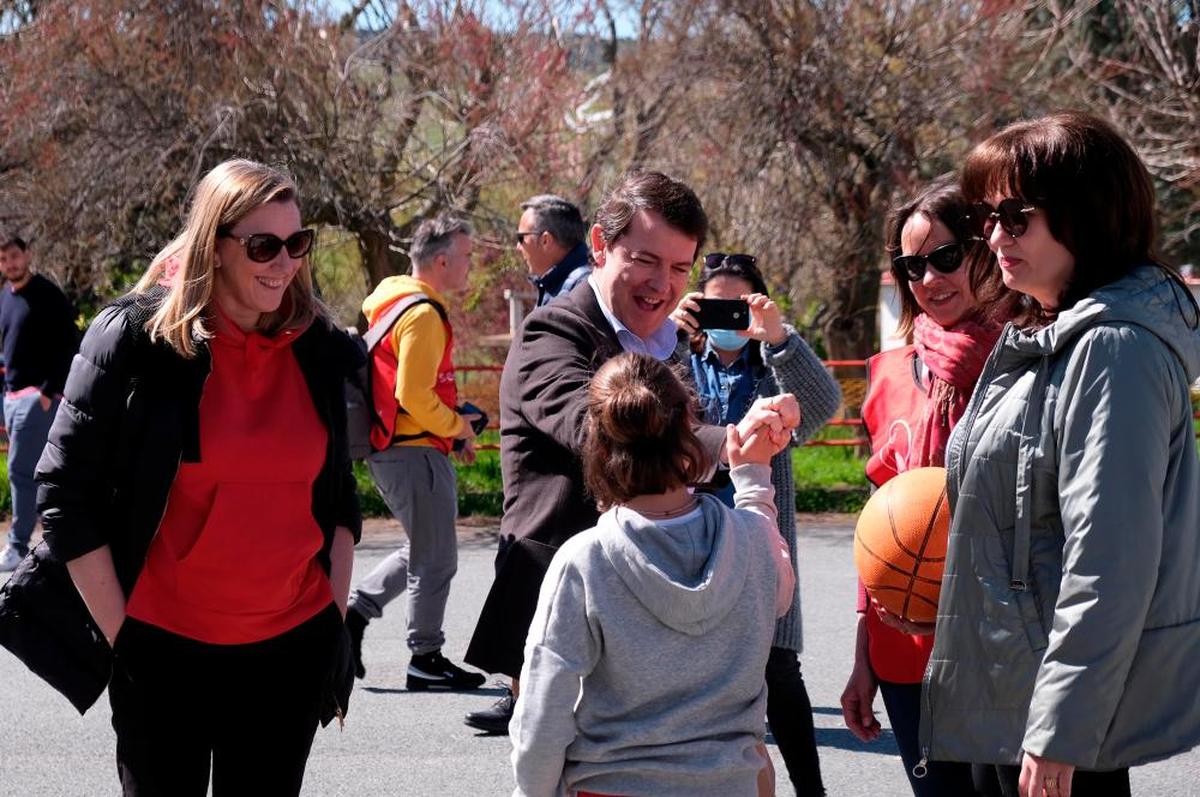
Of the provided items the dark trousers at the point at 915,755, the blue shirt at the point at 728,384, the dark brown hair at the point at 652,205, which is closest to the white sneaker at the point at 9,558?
the blue shirt at the point at 728,384

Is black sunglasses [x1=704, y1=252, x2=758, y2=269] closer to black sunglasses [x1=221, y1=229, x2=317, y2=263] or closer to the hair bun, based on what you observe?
black sunglasses [x1=221, y1=229, x2=317, y2=263]

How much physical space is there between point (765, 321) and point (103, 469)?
183 centimetres

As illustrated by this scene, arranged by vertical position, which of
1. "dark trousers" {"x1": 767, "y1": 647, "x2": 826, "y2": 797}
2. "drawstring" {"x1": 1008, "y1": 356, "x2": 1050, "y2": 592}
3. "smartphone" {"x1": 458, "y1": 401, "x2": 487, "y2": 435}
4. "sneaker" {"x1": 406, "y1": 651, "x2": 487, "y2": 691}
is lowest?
"sneaker" {"x1": 406, "y1": 651, "x2": 487, "y2": 691}

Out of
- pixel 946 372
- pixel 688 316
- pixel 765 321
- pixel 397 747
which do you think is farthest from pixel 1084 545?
pixel 397 747

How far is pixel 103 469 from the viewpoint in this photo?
3.20m

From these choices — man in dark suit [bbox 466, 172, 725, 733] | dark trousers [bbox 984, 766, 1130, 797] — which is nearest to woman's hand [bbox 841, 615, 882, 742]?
man in dark suit [bbox 466, 172, 725, 733]

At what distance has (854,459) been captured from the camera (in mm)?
13445

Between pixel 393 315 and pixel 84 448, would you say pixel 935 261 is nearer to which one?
pixel 84 448

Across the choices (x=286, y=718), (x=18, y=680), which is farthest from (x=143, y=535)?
(x=18, y=680)

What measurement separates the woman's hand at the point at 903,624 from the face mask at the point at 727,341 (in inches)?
76.6

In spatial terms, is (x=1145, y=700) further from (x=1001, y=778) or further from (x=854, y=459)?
(x=854, y=459)

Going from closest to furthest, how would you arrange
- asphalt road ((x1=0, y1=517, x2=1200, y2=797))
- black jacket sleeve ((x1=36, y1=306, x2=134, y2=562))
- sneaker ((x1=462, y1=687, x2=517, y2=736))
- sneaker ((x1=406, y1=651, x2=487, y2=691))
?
black jacket sleeve ((x1=36, y1=306, x2=134, y2=562))
asphalt road ((x1=0, y1=517, x2=1200, y2=797))
sneaker ((x1=462, y1=687, x2=517, y2=736))
sneaker ((x1=406, y1=651, x2=487, y2=691))

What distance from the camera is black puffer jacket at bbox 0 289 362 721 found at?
10.4ft

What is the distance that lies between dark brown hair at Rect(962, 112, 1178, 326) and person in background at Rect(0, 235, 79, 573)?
792 centimetres
